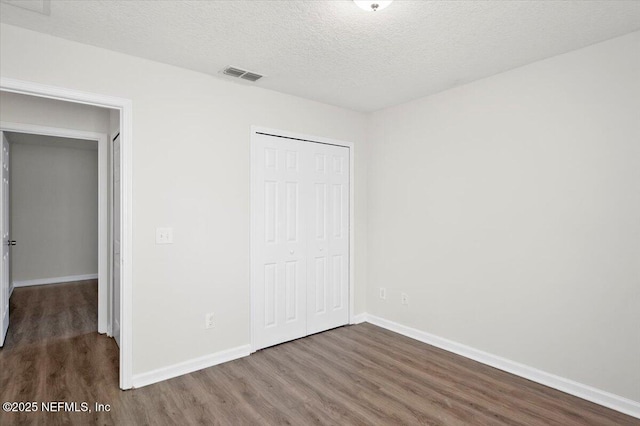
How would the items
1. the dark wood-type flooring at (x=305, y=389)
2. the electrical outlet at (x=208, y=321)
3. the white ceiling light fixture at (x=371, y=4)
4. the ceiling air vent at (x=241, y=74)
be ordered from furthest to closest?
1. the electrical outlet at (x=208, y=321)
2. the ceiling air vent at (x=241, y=74)
3. the dark wood-type flooring at (x=305, y=389)
4. the white ceiling light fixture at (x=371, y=4)

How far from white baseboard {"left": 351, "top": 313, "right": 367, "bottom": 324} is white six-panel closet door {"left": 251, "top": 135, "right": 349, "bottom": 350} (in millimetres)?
117

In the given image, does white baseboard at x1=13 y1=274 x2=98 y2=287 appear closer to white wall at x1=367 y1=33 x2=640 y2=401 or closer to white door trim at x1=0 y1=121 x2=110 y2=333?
white door trim at x1=0 y1=121 x2=110 y2=333

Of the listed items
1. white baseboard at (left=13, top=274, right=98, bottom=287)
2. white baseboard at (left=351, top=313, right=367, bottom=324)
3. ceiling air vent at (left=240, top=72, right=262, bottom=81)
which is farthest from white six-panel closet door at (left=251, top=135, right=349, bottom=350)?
white baseboard at (left=13, top=274, right=98, bottom=287)

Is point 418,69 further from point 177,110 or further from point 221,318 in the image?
point 221,318

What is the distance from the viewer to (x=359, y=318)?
4266mm

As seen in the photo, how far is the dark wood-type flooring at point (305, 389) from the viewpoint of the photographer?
229 centimetres

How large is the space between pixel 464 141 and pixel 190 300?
2.89 metres

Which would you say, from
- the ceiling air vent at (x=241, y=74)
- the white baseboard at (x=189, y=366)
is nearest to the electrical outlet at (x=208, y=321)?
the white baseboard at (x=189, y=366)

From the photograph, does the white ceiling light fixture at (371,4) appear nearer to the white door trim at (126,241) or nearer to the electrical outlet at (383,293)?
the white door trim at (126,241)

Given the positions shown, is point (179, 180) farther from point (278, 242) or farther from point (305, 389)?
point (305, 389)

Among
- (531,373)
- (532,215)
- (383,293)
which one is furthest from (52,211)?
(531,373)

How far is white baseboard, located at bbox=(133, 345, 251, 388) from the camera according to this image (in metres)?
2.71

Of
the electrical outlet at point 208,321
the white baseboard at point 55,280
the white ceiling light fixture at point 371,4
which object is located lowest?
the white baseboard at point 55,280

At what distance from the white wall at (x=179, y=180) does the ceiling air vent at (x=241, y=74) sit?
0.18m
